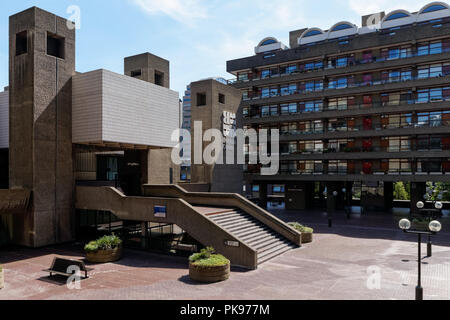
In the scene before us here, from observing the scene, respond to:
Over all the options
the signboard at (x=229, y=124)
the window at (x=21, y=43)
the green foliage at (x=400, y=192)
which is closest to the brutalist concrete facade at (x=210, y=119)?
the signboard at (x=229, y=124)

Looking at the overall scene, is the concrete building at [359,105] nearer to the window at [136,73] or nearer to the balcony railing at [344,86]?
the balcony railing at [344,86]

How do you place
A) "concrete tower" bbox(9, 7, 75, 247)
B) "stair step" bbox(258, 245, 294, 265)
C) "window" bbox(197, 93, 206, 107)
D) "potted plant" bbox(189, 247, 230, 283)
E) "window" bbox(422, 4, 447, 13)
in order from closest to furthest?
"potted plant" bbox(189, 247, 230, 283), "stair step" bbox(258, 245, 294, 265), "concrete tower" bbox(9, 7, 75, 247), "window" bbox(197, 93, 206, 107), "window" bbox(422, 4, 447, 13)

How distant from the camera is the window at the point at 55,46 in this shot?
2619 cm

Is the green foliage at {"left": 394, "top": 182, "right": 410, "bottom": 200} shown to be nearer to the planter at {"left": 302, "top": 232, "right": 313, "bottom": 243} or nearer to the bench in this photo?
the planter at {"left": 302, "top": 232, "right": 313, "bottom": 243}

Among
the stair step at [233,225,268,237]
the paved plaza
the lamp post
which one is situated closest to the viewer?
the lamp post

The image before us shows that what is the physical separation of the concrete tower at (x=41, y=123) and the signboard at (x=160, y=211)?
26.6 ft

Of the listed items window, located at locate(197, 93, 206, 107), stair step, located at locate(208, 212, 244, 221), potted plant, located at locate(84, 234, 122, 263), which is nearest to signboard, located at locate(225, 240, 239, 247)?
stair step, located at locate(208, 212, 244, 221)

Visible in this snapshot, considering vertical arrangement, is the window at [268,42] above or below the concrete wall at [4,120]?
above

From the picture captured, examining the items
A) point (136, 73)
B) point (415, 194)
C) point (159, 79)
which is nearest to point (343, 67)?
point (415, 194)

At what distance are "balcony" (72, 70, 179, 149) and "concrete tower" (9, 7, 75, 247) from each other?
4.36 feet

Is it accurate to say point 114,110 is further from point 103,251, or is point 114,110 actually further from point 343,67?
point 343,67

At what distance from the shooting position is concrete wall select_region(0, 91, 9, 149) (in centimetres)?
2755

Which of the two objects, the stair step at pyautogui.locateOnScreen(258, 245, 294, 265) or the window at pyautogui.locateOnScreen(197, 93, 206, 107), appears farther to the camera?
the window at pyautogui.locateOnScreen(197, 93, 206, 107)
